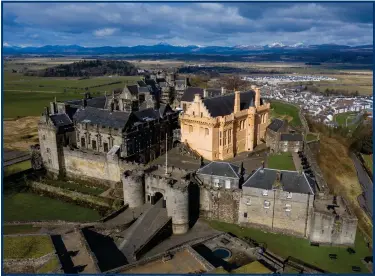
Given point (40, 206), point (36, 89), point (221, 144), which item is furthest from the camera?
point (36, 89)

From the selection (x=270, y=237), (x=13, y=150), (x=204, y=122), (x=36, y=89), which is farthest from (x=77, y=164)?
(x=36, y=89)

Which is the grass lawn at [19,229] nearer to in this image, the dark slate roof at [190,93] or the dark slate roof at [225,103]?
the dark slate roof at [225,103]

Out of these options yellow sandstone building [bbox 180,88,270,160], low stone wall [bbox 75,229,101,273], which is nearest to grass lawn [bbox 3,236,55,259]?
low stone wall [bbox 75,229,101,273]

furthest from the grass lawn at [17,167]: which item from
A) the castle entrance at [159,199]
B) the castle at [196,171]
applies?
the castle entrance at [159,199]

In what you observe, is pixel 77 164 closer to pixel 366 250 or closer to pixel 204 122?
pixel 204 122

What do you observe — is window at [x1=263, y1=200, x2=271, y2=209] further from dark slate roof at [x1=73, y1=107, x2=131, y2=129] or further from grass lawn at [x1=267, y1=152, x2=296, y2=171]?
dark slate roof at [x1=73, y1=107, x2=131, y2=129]

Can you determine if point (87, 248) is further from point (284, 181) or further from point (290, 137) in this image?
point (290, 137)
